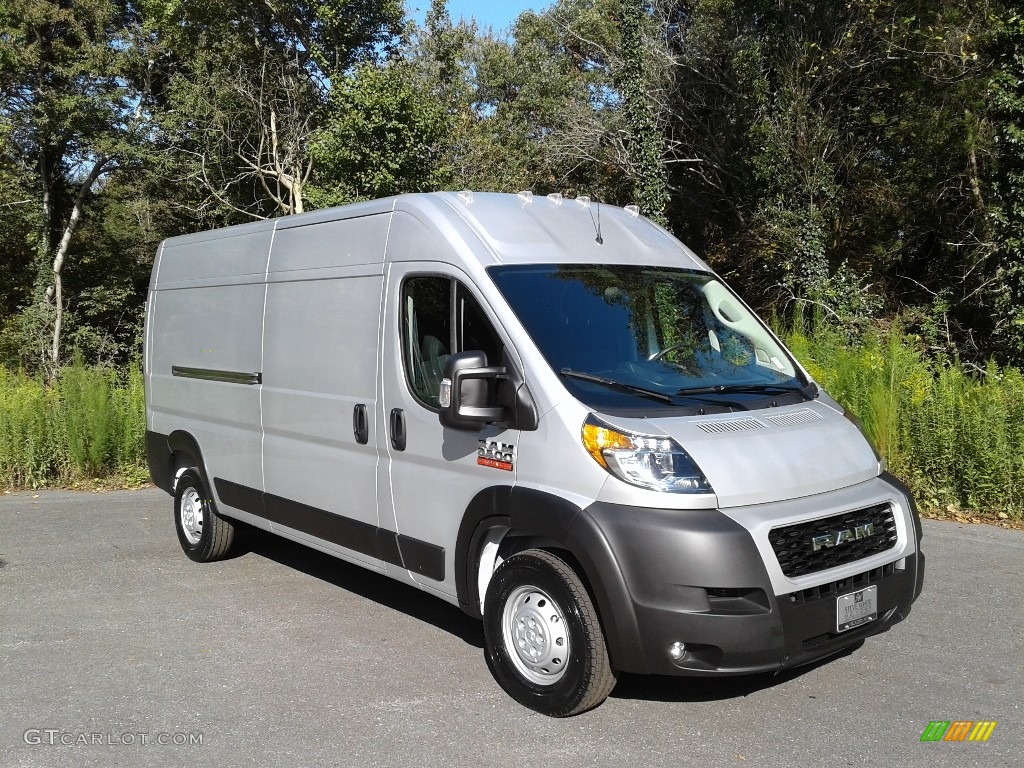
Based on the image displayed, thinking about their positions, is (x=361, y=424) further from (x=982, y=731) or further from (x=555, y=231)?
(x=982, y=731)

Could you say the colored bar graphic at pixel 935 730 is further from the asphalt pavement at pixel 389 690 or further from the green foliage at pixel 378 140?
the green foliage at pixel 378 140

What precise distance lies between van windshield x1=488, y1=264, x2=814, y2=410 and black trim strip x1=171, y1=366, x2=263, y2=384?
2357 millimetres

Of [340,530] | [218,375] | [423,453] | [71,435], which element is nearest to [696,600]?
[423,453]

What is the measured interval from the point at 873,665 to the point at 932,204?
17512 millimetres

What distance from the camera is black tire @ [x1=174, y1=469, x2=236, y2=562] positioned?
23.1 feet

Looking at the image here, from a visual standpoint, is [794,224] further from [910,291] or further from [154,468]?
[154,468]

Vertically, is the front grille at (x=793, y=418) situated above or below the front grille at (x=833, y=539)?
above

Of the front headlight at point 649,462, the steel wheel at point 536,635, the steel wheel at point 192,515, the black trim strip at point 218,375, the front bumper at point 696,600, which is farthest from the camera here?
the steel wheel at point 192,515

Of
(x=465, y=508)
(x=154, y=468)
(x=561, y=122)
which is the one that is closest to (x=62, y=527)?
(x=154, y=468)

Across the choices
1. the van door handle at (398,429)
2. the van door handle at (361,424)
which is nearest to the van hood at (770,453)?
the van door handle at (398,429)

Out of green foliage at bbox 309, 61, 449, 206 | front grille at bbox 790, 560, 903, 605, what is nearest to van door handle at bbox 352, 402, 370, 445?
front grille at bbox 790, 560, 903, 605

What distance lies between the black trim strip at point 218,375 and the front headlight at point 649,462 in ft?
9.88

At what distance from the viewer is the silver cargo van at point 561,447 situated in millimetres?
3867

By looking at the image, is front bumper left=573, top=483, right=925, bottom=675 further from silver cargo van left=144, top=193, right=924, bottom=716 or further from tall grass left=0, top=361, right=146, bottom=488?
tall grass left=0, top=361, right=146, bottom=488
